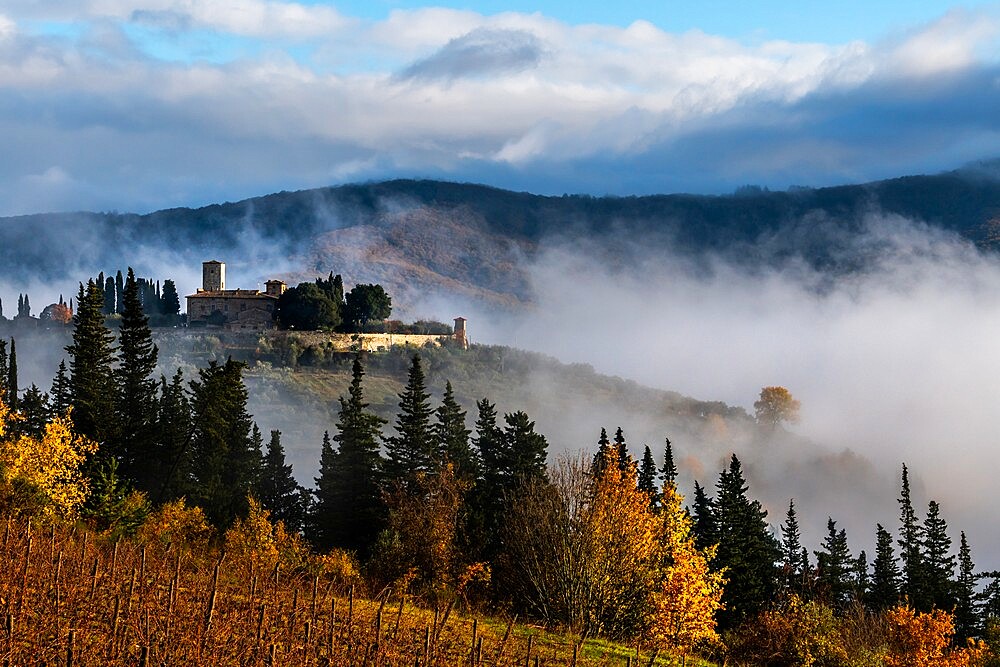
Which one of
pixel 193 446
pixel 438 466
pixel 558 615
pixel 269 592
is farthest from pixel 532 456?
pixel 269 592

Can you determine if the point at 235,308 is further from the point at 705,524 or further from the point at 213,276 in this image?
the point at 705,524

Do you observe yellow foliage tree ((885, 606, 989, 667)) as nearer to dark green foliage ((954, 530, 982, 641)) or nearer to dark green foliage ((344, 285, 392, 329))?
dark green foliage ((954, 530, 982, 641))

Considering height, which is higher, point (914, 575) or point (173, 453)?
point (173, 453)

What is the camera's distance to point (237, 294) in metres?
145

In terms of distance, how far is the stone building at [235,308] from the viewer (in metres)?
143

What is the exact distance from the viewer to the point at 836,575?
7162 centimetres

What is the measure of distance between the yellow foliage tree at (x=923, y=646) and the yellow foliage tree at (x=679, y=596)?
42.4 feet

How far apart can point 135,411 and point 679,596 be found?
129 feet

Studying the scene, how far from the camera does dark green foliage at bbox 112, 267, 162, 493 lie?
6056cm

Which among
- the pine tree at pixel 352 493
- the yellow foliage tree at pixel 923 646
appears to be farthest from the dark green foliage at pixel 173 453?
the yellow foliage tree at pixel 923 646

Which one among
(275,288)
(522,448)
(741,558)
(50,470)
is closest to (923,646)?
(741,558)

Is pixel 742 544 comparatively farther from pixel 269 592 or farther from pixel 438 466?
pixel 269 592

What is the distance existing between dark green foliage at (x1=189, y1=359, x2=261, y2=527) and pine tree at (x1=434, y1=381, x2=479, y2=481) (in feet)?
36.3

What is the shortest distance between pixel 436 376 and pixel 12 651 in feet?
425
